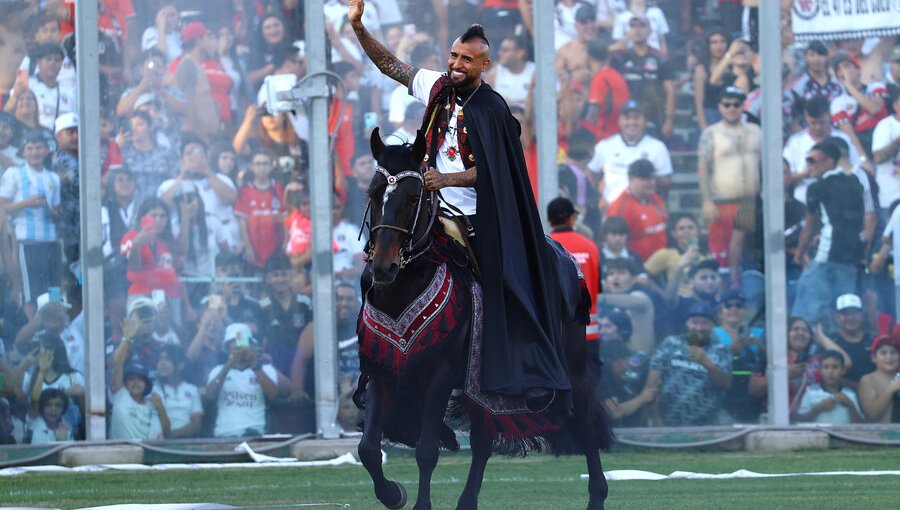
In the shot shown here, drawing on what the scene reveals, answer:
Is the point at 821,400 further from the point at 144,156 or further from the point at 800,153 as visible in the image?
the point at 144,156

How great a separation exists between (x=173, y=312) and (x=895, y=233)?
7.70 meters

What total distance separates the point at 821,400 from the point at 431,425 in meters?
9.58

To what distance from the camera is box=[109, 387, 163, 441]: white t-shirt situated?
652 inches

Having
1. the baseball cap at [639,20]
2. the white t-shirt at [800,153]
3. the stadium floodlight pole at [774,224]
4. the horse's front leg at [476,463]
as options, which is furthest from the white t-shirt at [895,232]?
the horse's front leg at [476,463]

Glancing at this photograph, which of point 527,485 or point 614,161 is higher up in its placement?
point 614,161

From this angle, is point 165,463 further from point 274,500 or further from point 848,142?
point 848,142

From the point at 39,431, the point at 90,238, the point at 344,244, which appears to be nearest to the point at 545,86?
the point at 344,244

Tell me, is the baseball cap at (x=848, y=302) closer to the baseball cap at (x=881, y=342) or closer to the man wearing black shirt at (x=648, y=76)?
the baseball cap at (x=881, y=342)

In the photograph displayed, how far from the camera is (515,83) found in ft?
57.0

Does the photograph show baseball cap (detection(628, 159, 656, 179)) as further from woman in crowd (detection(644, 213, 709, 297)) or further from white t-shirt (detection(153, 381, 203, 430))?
white t-shirt (detection(153, 381, 203, 430))

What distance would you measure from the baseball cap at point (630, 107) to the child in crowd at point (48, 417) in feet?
21.3

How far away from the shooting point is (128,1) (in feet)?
55.2

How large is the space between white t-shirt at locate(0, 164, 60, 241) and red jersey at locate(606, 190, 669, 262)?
577cm

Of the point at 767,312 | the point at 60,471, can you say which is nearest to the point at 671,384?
the point at 767,312
